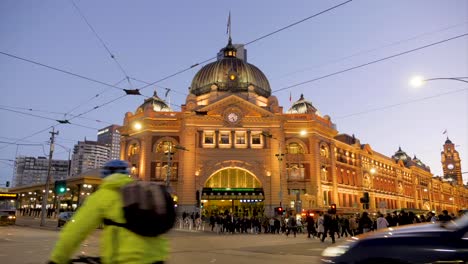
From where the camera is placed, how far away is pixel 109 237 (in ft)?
10.7

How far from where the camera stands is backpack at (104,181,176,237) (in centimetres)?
316

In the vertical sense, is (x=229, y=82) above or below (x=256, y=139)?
above

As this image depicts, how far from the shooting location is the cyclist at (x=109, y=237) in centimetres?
319

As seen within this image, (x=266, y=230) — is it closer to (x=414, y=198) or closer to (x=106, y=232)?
(x=106, y=232)

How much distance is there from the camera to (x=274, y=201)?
53.6 m

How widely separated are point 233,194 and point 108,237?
51.9 metres

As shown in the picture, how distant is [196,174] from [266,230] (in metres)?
18.6

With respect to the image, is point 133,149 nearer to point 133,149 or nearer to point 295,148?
point 133,149

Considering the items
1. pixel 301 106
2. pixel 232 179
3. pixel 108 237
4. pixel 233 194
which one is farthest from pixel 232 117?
pixel 108 237

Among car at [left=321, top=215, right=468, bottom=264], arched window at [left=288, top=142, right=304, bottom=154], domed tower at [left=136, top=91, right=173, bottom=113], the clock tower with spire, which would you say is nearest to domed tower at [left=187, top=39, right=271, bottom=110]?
domed tower at [left=136, top=91, right=173, bottom=113]

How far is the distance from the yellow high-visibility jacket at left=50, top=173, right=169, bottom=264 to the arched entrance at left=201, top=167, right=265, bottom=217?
2014 inches

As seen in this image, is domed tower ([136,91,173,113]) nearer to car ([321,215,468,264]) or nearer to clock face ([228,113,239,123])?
clock face ([228,113,239,123])

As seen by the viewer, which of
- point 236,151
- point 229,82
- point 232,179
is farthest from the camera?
point 229,82

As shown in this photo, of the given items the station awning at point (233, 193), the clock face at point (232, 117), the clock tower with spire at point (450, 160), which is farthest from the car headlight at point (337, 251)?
the clock tower with spire at point (450, 160)
